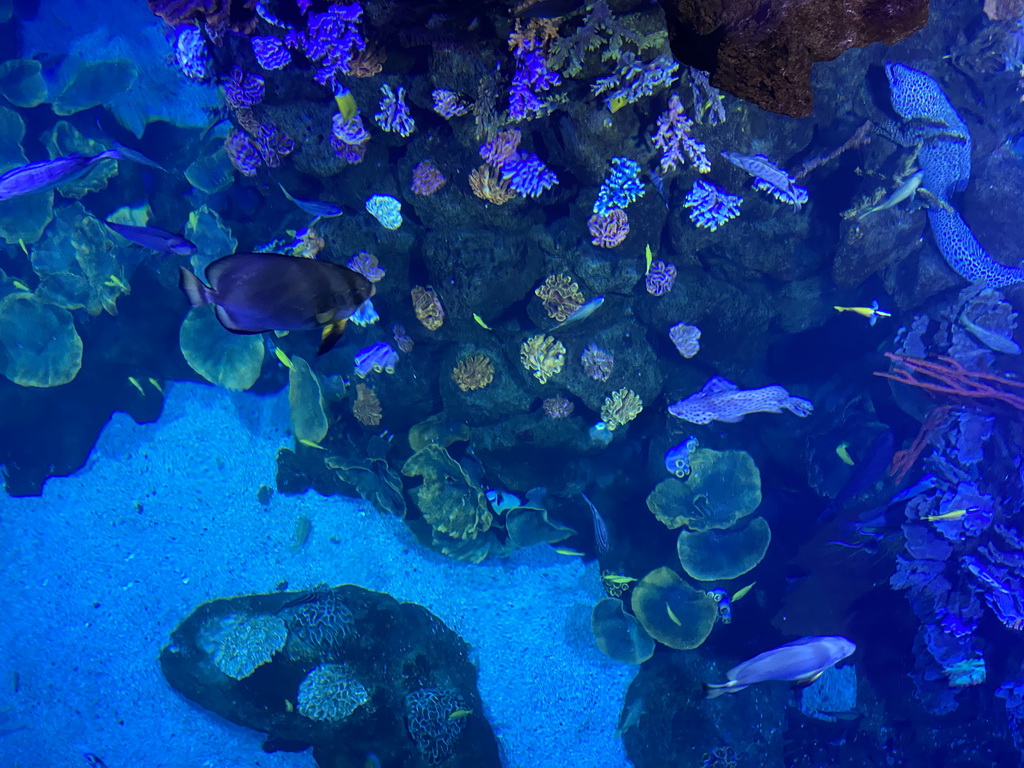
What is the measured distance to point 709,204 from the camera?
5.48 m

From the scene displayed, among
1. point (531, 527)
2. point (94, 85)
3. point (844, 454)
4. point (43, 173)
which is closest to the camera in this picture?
point (43, 173)

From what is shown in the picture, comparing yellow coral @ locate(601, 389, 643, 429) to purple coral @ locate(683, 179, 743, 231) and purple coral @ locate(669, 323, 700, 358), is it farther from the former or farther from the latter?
purple coral @ locate(683, 179, 743, 231)

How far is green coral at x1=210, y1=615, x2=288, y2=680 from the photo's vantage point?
233 inches

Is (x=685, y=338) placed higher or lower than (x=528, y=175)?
lower

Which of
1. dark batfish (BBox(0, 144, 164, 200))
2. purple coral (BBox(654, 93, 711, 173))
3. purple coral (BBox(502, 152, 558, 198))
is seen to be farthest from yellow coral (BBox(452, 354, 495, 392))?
dark batfish (BBox(0, 144, 164, 200))

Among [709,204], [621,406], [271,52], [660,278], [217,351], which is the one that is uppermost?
[271,52]

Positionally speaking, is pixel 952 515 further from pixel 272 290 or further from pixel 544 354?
pixel 272 290

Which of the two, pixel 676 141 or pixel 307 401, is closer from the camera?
pixel 676 141

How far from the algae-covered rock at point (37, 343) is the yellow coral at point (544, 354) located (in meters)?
6.39

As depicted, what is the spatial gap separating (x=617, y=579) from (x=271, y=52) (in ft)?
23.9

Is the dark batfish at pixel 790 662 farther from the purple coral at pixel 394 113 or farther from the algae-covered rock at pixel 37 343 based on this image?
the algae-covered rock at pixel 37 343

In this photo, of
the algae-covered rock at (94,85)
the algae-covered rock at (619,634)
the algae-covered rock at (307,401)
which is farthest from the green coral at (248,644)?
the algae-covered rock at (94,85)

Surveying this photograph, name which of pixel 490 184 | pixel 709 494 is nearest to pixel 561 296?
pixel 490 184

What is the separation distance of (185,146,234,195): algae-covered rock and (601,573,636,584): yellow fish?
7.57 m
